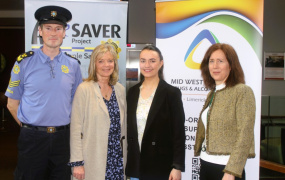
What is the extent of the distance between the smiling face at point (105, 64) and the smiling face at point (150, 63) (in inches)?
9.9

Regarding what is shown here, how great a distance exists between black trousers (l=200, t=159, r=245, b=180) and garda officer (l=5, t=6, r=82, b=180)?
1070 mm

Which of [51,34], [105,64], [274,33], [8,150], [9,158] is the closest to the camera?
[105,64]

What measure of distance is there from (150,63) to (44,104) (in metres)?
0.88

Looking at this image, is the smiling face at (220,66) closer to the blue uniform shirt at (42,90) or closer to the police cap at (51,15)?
the blue uniform shirt at (42,90)

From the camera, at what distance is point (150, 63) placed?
2021 millimetres

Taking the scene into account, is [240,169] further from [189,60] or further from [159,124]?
[189,60]

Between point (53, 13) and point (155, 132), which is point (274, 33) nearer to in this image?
point (155, 132)

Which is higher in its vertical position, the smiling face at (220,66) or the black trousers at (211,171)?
the smiling face at (220,66)

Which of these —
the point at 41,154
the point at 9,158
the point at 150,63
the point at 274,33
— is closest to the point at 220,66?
the point at 150,63

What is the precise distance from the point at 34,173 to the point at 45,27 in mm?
1170

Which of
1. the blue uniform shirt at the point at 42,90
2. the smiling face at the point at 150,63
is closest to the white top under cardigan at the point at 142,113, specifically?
the smiling face at the point at 150,63

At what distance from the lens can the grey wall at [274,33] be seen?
4.96 meters

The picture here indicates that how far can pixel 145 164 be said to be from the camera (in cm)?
195

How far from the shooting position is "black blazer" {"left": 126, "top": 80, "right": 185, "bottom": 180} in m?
1.92
